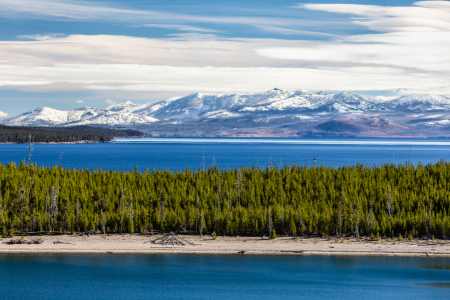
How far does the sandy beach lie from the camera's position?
59.4 metres

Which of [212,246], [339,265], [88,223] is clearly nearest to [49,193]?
[88,223]

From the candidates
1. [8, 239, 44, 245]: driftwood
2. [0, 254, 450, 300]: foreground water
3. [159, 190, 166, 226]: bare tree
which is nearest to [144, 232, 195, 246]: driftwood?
[0, 254, 450, 300]: foreground water

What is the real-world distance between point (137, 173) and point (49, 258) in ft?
119

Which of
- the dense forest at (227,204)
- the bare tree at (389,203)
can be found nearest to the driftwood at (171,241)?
the dense forest at (227,204)

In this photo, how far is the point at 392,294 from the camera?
47500 millimetres

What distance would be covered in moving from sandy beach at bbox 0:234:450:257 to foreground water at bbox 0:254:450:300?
1.02 m

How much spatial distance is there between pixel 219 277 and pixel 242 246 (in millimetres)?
9529

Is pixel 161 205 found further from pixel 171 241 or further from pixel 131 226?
pixel 171 241

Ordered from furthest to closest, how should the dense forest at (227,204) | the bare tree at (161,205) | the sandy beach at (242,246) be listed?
the bare tree at (161,205), the dense forest at (227,204), the sandy beach at (242,246)

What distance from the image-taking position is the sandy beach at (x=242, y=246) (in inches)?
2340

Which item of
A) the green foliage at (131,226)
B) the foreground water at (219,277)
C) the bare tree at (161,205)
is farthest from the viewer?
the bare tree at (161,205)

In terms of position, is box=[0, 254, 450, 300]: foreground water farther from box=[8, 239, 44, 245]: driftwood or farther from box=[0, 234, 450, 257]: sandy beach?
box=[8, 239, 44, 245]: driftwood

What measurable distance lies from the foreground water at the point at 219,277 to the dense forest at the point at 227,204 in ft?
28.0

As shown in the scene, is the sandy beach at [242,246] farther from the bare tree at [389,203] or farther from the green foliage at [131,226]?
the bare tree at [389,203]
